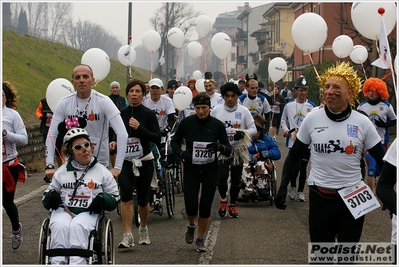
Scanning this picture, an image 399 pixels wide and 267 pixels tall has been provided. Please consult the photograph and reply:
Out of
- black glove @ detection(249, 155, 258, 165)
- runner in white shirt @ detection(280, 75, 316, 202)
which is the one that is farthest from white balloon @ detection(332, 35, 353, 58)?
black glove @ detection(249, 155, 258, 165)

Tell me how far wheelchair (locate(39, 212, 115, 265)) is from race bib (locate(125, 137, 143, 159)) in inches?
76.9

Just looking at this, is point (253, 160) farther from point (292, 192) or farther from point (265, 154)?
point (292, 192)

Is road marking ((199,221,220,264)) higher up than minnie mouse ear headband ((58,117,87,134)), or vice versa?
minnie mouse ear headband ((58,117,87,134))

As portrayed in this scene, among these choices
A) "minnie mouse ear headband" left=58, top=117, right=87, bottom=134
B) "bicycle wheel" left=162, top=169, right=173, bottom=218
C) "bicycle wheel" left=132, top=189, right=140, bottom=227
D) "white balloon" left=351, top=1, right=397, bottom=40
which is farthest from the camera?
"bicycle wheel" left=162, top=169, right=173, bottom=218

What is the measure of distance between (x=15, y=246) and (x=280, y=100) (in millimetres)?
17987

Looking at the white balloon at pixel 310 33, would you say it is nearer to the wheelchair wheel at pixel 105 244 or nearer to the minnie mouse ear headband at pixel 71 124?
the minnie mouse ear headband at pixel 71 124

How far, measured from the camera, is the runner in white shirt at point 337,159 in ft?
18.0

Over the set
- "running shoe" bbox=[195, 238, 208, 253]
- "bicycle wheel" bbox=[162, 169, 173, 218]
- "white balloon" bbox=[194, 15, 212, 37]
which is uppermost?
"white balloon" bbox=[194, 15, 212, 37]

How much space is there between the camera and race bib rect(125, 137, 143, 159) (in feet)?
26.8

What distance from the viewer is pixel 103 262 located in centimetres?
603

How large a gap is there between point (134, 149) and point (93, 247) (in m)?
2.48

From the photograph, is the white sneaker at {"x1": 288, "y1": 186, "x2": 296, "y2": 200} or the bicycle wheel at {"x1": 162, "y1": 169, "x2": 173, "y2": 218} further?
the white sneaker at {"x1": 288, "y1": 186, "x2": 296, "y2": 200}

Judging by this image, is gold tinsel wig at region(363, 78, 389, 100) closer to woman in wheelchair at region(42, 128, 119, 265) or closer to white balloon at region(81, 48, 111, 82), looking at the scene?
white balloon at region(81, 48, 111, 82)

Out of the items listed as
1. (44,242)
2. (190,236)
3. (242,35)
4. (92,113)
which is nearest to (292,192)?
(190,236)
